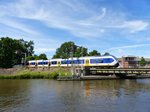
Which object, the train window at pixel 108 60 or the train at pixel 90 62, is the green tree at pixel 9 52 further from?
the train window at pixel 108 60

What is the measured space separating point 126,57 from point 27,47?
206 ft

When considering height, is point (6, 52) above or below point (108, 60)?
above

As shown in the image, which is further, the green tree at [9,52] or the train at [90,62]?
the green tree at [9,52]

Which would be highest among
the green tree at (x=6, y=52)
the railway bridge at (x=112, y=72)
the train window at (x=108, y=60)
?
the green tree at (x=6, y=52)

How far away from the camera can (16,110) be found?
3353 cm

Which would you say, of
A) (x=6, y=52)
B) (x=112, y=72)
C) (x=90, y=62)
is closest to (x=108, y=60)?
(x=112, y=72)

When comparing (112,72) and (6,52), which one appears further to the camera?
(6,52)

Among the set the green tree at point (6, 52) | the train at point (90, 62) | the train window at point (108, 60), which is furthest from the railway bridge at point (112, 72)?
the green tree at point (6, 52)

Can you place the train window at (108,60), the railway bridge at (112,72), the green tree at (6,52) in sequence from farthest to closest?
the green tree at (6,52) < the train window at (108,60) < the railway bridge at (112,72)

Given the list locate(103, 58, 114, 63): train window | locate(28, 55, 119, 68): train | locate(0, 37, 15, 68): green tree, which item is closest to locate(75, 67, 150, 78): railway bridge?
locate(28, 55, 119, 68): train

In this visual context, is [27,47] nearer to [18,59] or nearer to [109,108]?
[18,59]

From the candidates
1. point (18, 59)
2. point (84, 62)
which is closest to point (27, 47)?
point (18, 59)

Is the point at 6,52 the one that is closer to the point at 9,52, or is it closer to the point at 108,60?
the point at 9,52

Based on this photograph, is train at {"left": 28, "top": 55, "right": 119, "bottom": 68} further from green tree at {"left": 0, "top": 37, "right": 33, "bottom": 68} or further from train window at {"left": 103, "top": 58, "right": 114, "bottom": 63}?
green tree at {"left": 0, "top": 37, "right": 33, "bottom": 68}
